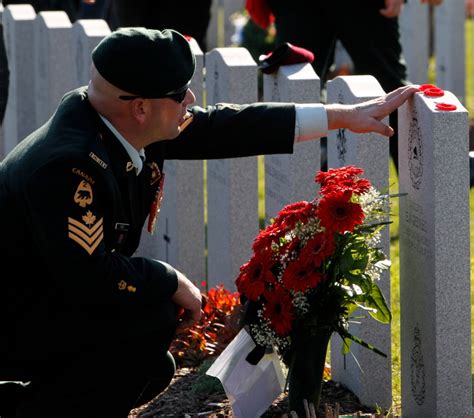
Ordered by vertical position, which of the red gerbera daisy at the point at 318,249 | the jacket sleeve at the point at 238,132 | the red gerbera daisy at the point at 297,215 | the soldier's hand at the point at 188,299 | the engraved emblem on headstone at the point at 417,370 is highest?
the jacket sleeve at the point at 238,132

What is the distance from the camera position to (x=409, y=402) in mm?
4430

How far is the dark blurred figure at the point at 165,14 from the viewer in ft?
26.8

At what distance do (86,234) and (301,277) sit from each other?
68 centimetres

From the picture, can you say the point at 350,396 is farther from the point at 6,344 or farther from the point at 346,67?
the point at 346,67

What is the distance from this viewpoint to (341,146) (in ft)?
15.4

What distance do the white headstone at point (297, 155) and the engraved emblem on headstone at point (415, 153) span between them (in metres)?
0.86

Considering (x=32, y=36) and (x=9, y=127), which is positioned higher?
(x=32, y=36)

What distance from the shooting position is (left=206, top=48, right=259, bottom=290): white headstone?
5535mm

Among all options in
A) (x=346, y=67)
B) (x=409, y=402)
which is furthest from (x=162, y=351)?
(x=346, y=67)

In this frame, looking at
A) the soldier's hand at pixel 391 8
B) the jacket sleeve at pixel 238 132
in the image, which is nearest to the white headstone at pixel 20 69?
the soldier's hand at pixel 391 8

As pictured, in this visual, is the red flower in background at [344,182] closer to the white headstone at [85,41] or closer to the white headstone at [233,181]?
the white headstone at [233,181]

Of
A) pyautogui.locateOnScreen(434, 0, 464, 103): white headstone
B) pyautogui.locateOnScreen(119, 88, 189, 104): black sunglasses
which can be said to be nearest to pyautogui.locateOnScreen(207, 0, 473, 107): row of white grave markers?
pyautogui.locateOnScreen(434, 0, 464, 103): white headstone

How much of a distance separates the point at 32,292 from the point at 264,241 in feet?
2.37

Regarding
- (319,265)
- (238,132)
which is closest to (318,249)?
(319,265)
